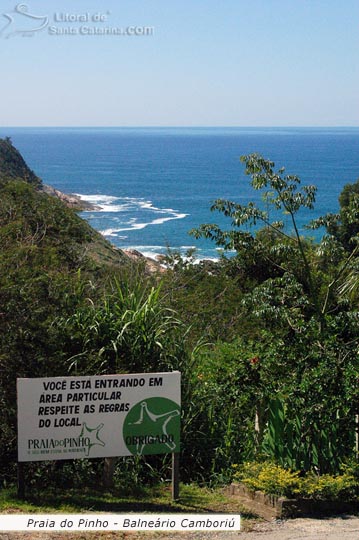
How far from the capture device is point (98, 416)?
8266 millimetres

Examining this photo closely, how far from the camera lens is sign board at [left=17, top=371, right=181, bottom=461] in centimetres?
807

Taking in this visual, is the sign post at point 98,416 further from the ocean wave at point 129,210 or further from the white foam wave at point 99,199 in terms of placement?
the white foam wave at point 99,199

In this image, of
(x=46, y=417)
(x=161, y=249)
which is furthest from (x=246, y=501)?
(x=161, y=249)

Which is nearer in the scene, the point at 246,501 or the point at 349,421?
the point at 246,501

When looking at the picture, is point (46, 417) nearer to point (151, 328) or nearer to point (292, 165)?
point (151, 328)

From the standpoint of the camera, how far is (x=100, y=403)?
8.26 meters

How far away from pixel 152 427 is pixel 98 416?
1.90ft

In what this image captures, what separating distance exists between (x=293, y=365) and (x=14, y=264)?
411 centimetres

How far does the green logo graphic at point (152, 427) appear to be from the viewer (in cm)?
837
